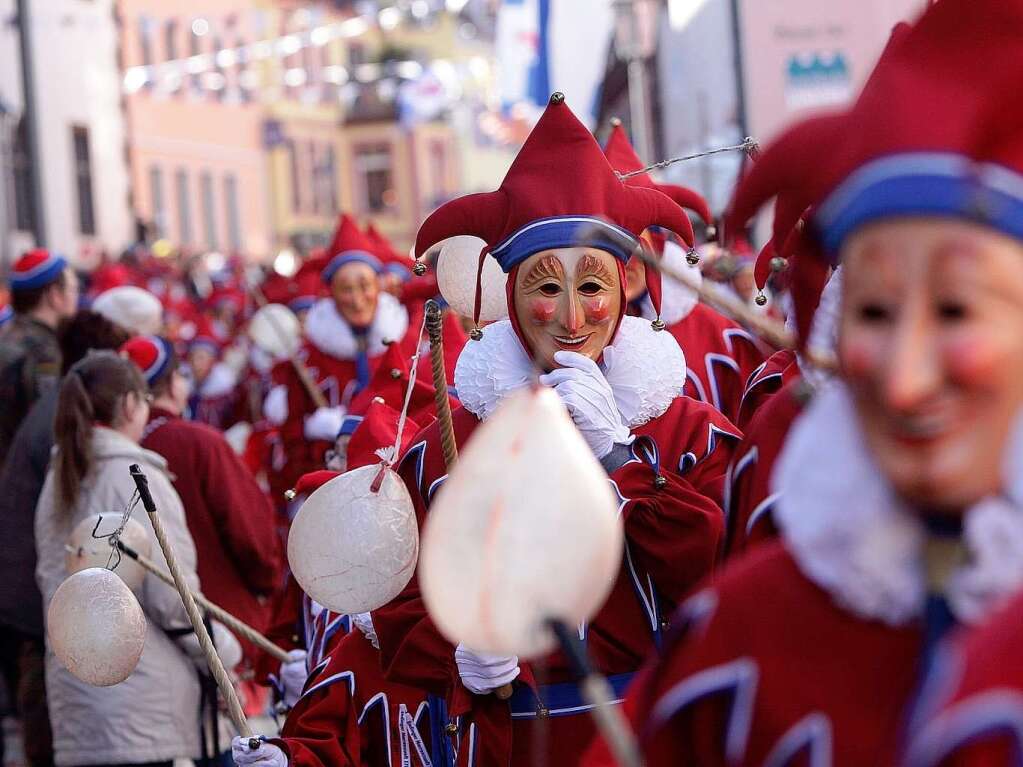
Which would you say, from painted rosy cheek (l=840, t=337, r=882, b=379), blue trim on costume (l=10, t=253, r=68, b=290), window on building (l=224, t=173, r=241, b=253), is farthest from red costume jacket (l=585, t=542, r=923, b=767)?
window on building (l=224, t=173, r=241, b=253)

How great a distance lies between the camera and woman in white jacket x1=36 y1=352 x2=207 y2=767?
18.7 ft

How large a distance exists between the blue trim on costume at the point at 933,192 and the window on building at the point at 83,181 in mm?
28906

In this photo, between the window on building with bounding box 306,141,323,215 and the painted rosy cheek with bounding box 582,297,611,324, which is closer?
the painted rosy cheek with bounding box 582,297,611,324

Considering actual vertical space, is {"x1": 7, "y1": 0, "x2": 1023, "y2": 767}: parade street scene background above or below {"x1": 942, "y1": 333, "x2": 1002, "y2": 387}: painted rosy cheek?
below

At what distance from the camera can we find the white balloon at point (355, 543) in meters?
3.50

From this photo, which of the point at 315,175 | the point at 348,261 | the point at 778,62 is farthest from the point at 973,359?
the point at 315,175

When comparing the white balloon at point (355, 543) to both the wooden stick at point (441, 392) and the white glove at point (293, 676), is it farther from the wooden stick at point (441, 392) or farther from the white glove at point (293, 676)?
the white glove at point (293, 676)

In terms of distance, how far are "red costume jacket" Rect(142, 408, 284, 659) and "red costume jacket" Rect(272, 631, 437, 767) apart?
6.26ft

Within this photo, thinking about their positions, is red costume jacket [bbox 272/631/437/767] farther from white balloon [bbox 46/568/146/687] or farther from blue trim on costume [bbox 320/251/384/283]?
blue trim on costume [bbox 320/251/384/283]

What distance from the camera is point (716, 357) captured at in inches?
232

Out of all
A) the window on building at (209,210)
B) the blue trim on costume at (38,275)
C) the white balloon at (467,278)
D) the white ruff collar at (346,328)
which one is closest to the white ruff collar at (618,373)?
the white balloon at (467,278)

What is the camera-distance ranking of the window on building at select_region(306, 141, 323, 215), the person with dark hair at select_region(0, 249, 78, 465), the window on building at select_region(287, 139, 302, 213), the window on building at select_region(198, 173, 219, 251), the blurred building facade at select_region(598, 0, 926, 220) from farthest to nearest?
the window on building at select_region(306, 141, 323, 215), the window on building at select_region(287, 139, 302, 213), the window on building at select_region(198, 173, 219, 251), the blurred building facade at select_region(598, 0, 926, 220), the person with dark hair at select_region(0, 249, 78, 465)

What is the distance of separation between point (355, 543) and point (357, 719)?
121 centimetres

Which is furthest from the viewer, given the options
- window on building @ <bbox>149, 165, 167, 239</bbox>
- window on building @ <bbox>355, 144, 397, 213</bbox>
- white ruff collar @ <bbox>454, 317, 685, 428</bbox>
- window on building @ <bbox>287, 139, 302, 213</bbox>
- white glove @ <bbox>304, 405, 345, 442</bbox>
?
window on building @ <bbox>355, 144, 397, 213</bbox>
